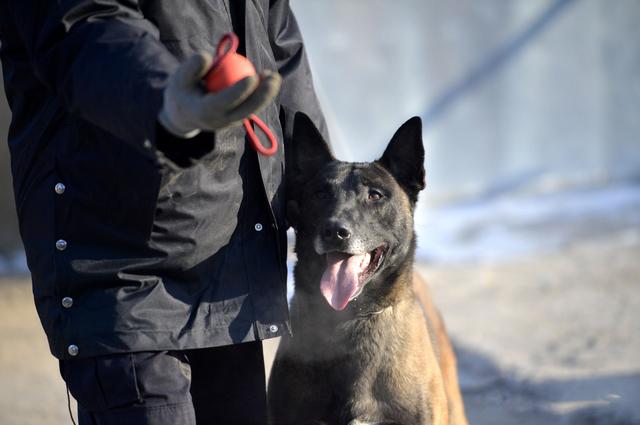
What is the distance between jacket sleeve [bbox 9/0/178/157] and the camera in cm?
169

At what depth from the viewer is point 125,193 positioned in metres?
1.99

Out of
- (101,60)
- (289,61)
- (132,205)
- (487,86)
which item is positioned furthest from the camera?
(487,86)

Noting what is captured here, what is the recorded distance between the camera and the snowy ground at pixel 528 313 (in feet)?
13.7

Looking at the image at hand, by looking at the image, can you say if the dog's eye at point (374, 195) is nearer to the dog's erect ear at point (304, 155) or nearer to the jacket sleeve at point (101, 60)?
the dog's erect ear at point (304, 155)

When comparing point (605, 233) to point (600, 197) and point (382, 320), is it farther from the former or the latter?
point (382, 320)

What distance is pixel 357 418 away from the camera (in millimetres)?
2674

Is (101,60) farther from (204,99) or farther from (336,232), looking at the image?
(336,232)

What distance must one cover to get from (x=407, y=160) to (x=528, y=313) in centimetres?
277

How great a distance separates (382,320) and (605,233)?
485 centimetres

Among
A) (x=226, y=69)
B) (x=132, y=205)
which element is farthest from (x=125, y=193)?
(x=226, y=69)

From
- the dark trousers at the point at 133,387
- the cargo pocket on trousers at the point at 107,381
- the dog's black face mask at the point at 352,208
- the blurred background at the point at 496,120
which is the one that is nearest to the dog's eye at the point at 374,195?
the dog's black face mask at the point at 352,208

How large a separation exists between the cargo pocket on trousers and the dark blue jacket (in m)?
0.04

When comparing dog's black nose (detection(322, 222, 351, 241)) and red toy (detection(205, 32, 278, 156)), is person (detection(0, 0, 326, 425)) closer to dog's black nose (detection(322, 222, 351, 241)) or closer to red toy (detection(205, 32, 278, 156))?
red toy (detection(205, 32, 278, 156))

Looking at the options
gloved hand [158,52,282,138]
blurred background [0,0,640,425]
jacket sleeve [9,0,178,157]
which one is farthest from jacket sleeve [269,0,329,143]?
blurred background [0,0,640,425]
